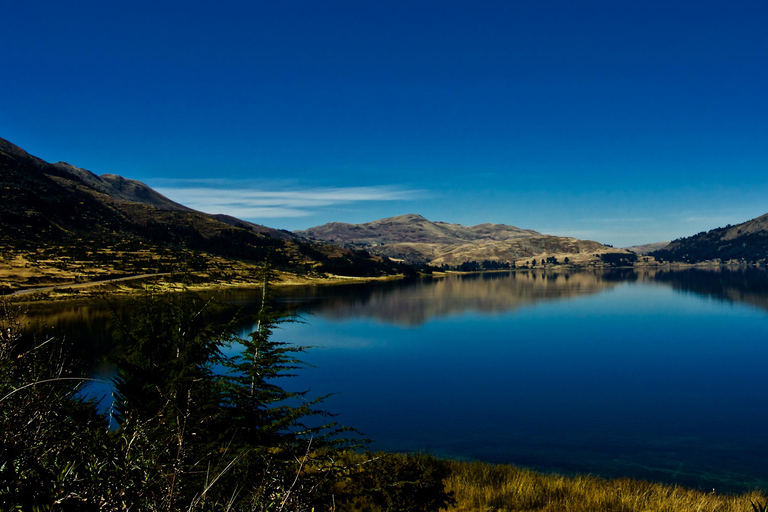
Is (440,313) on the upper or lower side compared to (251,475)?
lower

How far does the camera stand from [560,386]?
36.5m

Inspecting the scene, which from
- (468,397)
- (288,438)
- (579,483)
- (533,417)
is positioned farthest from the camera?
(468,397)

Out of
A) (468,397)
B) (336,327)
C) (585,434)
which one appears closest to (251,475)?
(585,434)

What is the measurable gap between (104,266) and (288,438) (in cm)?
13953

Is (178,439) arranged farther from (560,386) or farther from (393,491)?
(560,386)

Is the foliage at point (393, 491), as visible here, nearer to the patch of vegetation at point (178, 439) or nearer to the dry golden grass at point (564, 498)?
the patch of vegetation at point (178, 439)

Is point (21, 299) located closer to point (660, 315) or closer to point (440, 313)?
point (440, 313)

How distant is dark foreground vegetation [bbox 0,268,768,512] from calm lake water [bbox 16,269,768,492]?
10.2ft

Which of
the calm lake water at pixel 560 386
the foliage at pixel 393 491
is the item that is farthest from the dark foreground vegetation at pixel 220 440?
the calm lake water at pixel 560 386

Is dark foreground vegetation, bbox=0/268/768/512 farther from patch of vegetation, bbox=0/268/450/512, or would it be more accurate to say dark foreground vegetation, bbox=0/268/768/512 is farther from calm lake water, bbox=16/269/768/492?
calm lake water, bbox=16/269/768/492

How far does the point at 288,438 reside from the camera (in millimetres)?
11914

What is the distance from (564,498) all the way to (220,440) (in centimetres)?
965

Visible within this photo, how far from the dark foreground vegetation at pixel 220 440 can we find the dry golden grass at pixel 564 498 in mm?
48

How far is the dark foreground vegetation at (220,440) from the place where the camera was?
220 inches
